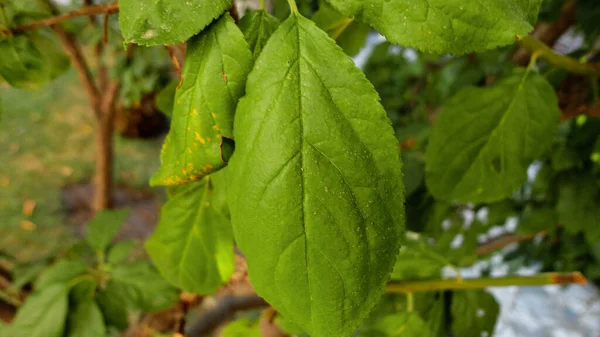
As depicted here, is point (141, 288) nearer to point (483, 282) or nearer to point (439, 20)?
point (483, 282)

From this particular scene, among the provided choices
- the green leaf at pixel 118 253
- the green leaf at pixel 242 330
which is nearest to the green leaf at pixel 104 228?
the green leaf at pixel 118 253

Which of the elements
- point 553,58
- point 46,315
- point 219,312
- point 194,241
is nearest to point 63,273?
point 46,315

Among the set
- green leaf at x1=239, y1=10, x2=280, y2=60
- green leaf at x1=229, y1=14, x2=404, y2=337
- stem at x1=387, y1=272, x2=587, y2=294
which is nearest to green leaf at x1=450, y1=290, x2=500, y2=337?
stem at x1=387, y1=272, x2=587, y2=294

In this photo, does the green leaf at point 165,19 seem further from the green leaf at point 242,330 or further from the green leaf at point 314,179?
the green leaf at point 242,330

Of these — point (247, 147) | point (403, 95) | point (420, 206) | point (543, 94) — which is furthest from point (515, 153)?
point (403, 95)

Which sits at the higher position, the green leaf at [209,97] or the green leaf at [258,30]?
the green leaf at [258,30]

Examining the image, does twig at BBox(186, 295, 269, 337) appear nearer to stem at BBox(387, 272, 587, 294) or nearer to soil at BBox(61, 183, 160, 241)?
stem at BBox(387, 272, 587, 294)

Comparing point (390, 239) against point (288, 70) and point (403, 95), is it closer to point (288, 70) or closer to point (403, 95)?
point (288, 70)
